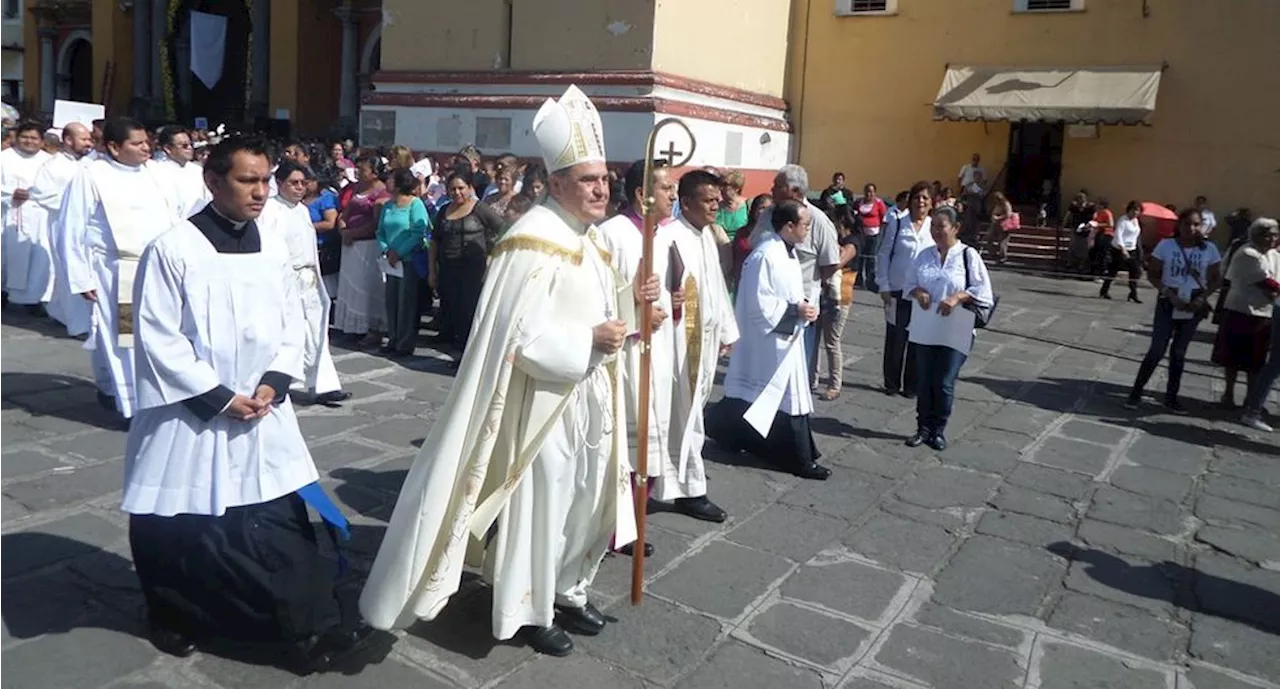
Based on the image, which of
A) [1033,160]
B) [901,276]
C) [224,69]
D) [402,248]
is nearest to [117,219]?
[402,248]

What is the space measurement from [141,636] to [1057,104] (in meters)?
16.0

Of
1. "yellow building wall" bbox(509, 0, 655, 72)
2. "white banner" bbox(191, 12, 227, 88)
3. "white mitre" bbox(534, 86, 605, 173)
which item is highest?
"white banner" bbox(191, 12, 227, 88)

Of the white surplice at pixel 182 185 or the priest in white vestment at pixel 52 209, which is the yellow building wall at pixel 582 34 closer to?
the priest in white vestment at pixel 52 209

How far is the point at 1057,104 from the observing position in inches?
643

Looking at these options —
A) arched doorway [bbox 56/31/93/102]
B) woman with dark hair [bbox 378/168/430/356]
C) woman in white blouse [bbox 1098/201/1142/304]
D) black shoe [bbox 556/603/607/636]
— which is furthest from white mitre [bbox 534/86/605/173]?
arched doorway [bbox 56/31/93/102]

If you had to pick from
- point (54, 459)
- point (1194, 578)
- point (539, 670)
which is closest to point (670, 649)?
point (539, 670)

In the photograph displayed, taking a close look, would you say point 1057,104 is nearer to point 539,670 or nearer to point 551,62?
point 551,62

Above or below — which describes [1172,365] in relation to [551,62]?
below

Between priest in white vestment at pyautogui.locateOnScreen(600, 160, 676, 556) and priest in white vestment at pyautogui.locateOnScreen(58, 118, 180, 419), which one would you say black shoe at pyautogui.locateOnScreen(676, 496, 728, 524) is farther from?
priest in white vestment at pyautogui.locateOnScreen(58, 118, 180, 419)

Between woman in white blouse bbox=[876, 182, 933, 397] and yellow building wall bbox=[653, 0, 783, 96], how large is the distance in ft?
19.0

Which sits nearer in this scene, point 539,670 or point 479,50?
point 539,670

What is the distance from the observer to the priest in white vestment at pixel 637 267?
4.29 m

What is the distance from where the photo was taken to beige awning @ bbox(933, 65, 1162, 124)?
16.0m

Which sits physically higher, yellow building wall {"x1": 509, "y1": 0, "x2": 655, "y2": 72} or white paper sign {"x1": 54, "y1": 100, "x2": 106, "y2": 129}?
yellow building wall {"x1": 509, "y1": 0, "x2": 655, "y2": 72}
